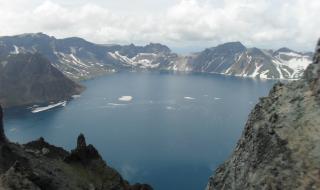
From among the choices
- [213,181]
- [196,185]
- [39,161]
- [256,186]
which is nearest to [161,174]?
[196,185]

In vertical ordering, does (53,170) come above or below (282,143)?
below

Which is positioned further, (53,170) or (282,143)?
(53,170)

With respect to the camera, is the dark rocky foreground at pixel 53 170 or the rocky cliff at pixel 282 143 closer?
the rocky cliff at pixel 282 143

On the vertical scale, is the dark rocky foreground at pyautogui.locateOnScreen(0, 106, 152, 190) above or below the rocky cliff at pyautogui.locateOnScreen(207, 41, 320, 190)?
below

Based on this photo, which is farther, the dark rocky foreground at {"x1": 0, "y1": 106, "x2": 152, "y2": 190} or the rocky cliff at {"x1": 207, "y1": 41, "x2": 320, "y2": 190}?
the dark rocky foreground at {"x1": 0, "y1": 106, "x2": 152, "y2": 190}
